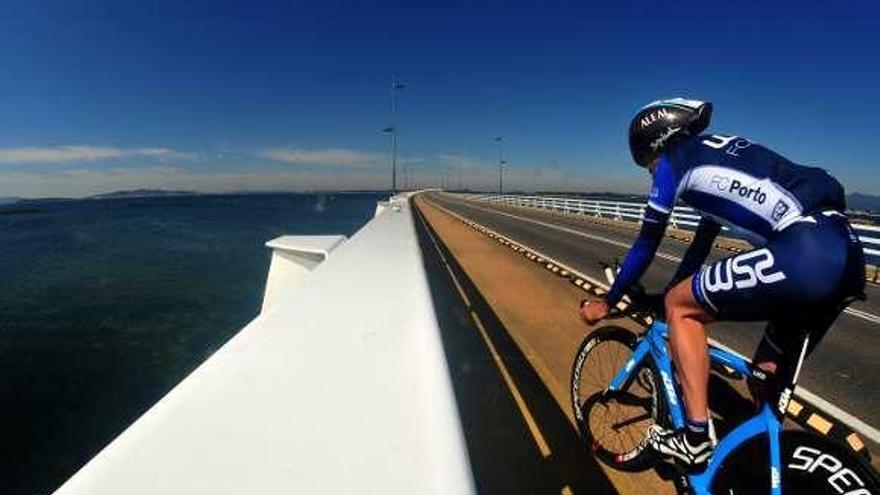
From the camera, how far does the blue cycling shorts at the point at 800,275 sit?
9.37 feet

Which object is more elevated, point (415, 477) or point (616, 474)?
point (415, 477)

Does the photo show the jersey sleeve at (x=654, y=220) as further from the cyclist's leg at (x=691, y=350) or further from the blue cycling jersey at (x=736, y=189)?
the cyclist's leg at (x=691, y=350)

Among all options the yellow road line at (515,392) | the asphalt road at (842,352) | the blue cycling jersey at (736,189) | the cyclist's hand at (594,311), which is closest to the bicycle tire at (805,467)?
the blue cycling jersey at (736,189)

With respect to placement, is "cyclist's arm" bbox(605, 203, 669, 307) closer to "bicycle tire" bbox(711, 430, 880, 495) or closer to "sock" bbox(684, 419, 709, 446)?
"sock" bbox(684, 419, 709, 446)

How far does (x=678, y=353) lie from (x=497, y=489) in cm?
161

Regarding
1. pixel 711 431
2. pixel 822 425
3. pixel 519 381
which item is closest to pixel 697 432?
pixel 711 431

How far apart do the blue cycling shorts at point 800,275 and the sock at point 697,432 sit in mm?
609

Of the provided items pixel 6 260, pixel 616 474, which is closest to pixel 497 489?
pixel 616 474

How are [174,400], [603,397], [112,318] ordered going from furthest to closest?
[112,318], [603,397], [174,400]

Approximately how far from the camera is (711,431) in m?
3.32

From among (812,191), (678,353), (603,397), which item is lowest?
(603,397)

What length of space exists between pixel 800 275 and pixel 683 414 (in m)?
1.01

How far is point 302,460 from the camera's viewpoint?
2502 millimetres

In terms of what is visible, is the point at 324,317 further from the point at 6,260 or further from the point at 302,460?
the point at 6,260
